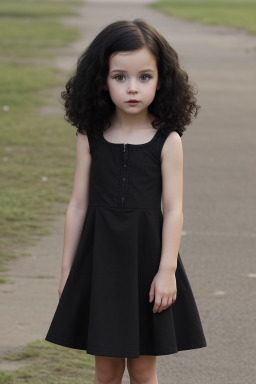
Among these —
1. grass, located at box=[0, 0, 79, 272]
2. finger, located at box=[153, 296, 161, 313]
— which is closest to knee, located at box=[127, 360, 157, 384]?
finger, located at box=[153, 296, 161, 313]

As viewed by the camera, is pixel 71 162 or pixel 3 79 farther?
pixel 3 79

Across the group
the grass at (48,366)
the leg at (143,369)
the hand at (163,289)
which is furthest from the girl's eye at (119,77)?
the grass at (48,366)

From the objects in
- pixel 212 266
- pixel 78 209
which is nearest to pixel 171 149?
pixel 78 209

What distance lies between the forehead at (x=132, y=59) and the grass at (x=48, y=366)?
59.1 inches

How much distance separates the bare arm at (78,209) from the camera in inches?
136

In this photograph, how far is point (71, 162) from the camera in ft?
32.4

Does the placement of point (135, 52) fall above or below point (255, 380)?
above

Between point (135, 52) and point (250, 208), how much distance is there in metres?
5.03

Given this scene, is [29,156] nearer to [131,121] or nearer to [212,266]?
[212,266]

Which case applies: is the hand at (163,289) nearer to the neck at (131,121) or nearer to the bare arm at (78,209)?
the bare arm at (78,209)

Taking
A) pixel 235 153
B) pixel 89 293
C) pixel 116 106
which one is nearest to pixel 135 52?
pixel 116 106

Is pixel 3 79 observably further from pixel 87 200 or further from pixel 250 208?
pixel 87 200

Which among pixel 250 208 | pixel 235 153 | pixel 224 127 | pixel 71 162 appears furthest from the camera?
pixel 224 127

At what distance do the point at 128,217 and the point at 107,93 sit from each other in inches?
17.6
